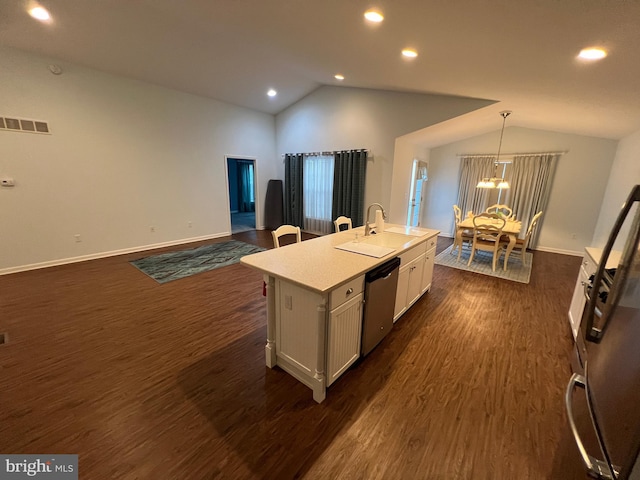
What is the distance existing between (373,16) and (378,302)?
228 cm

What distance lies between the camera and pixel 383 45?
2588 mm

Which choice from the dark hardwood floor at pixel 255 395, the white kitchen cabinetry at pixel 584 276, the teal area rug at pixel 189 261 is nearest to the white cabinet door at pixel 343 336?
the dark hardwood floor at pixel 255 395

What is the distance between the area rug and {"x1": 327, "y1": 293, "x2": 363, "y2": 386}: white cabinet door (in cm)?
325

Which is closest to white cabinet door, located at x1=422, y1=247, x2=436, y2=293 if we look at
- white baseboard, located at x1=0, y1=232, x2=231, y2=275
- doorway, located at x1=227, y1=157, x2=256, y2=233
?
white baseboard, located at x1=0, y1=232, x2=231, y2=275

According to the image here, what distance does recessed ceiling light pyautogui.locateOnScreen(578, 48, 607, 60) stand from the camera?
1758 mm

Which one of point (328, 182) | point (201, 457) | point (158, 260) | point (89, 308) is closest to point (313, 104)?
point (328, 182)

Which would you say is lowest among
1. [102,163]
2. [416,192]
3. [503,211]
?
[503,211]

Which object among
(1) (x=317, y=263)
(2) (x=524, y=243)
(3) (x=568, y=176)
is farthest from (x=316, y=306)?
(3) (x=568, y=176)

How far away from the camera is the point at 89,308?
2855 millimetres

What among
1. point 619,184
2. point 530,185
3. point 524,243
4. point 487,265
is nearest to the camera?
point 619,184

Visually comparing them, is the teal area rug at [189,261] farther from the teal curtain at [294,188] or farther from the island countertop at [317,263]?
the island countertop at [317,263]

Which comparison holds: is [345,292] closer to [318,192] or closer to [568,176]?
[318,192]

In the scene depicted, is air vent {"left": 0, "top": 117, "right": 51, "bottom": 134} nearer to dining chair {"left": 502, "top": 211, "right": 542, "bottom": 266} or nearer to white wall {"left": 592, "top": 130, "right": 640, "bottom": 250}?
dining chair {"left": 502, "top": 211, "right": 542, "bottom": 266}

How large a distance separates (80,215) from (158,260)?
139cm
